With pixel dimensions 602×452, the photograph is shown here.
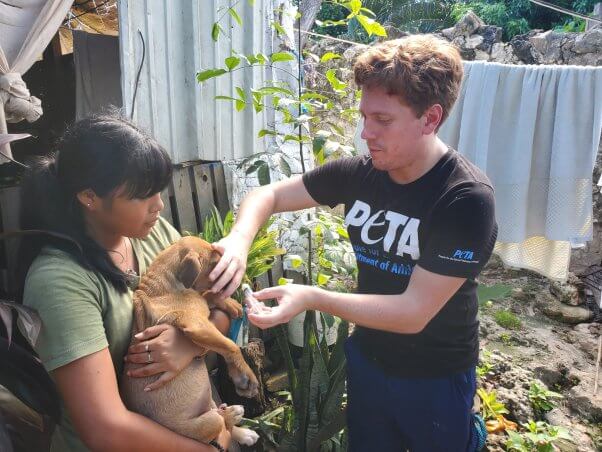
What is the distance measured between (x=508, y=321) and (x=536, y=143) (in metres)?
2.32

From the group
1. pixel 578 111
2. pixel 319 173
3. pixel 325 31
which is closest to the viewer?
pixel 319 173

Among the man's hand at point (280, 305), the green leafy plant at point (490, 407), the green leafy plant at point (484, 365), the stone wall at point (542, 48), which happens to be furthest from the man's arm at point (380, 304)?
the stone wall at point (542, 48)

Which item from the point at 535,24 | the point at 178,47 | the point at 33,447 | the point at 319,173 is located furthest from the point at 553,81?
the point at 535,24

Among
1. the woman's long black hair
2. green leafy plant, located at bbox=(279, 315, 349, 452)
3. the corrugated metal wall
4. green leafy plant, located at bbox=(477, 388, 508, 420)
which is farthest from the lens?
the corrugated metal wall

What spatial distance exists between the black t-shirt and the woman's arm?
110cm

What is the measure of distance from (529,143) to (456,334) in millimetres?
2978

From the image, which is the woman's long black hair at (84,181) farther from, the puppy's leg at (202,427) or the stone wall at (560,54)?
the stone wall at (560,54)

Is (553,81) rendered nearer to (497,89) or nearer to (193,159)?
(497,89)

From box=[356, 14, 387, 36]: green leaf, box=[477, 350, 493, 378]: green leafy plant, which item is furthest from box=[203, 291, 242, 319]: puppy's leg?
box=[477, 350, 493, 378]: green leafy plant

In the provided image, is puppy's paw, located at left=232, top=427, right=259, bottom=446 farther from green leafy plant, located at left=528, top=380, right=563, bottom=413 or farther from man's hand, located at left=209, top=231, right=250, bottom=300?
green leafy plant, located at left=528, top=380, right=563, bottom=413

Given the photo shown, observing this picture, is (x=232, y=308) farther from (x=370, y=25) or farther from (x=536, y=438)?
(x=536, y=438)

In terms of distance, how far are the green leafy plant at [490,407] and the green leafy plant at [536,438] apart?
237 millimetres

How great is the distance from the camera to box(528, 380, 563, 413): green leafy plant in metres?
4.09

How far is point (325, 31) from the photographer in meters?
18.8
